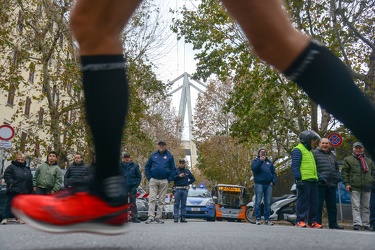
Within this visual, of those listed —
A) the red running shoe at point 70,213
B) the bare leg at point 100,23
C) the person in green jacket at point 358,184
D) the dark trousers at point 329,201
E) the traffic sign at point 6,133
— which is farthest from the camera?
the traffic sign at point 6,133

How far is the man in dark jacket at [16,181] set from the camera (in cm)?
1193

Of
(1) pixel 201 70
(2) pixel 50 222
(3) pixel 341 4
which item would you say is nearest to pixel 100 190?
(2) pixel 50 222

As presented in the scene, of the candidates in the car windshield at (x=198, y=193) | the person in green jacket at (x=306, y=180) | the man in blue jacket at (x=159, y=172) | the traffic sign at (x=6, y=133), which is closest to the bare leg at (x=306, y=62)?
the person in green jacket at (x=306, y=180)

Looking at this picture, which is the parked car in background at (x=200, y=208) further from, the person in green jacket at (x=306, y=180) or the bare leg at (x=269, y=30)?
the bare leg at (x=269, y=30)

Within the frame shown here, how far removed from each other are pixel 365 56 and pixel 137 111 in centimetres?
955

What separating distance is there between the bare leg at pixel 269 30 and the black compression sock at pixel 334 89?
38 millimetres

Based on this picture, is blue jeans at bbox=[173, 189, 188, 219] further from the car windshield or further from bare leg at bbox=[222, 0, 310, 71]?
the car windshield

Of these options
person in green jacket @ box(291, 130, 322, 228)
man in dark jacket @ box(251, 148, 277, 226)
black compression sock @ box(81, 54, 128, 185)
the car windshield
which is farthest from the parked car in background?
black compression sock @ box(81, 54, 128, 185)

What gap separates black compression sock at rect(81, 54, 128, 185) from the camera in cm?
195

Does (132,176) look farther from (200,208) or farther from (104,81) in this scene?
(104,81)

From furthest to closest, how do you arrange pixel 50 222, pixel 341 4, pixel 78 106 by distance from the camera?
pixel 78 106, pixel 341 4, pixel 50 222

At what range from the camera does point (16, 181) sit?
1205 cm

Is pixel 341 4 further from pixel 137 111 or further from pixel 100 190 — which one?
pixel 100 190

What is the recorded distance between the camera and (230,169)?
157ft
